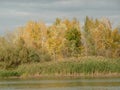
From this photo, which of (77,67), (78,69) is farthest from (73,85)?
(78,69)

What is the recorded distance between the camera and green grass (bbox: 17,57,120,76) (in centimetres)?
5256

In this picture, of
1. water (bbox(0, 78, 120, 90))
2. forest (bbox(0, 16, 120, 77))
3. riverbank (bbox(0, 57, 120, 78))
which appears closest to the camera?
water (bbox(0, 78, 120, 90))

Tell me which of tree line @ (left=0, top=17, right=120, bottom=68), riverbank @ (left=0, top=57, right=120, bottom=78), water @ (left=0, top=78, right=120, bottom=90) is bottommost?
water @ (left=0, top=78, right=120, bottom=90)

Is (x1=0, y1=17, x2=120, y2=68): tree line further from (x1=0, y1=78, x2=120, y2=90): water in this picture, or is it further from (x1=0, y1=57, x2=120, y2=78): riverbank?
(x1=0, y1=78, x2=120, y2=90): water

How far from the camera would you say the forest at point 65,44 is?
241ft

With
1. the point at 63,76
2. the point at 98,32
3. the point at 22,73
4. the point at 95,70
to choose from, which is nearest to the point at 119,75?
the point at 95,70

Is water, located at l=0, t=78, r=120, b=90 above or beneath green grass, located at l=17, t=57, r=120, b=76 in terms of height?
beneath

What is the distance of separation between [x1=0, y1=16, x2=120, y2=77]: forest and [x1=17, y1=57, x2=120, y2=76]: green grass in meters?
15.8

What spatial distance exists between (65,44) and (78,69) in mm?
26096

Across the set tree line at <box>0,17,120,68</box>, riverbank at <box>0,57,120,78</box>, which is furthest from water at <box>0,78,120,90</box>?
tree line at <box>0,17,120,68</box>

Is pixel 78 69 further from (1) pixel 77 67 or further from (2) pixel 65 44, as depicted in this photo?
(2) pixel 65 44

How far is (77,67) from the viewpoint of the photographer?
2098 inches

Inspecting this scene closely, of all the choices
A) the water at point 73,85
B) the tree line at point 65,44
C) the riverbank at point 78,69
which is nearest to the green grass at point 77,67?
the riverbank at point 78,69

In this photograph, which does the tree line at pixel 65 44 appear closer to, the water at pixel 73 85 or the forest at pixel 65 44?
the forest at pixel 65 44
